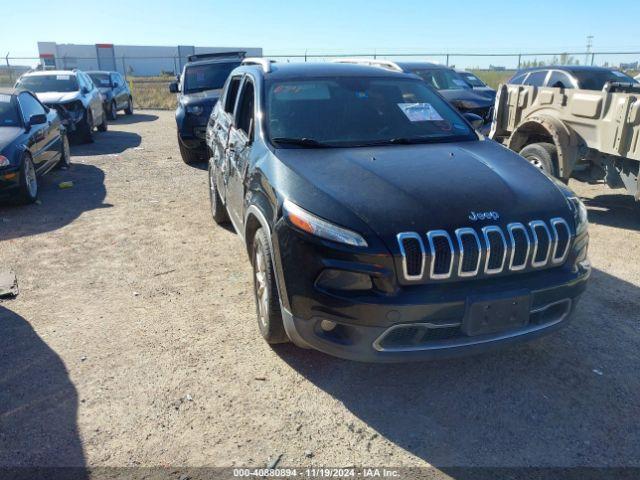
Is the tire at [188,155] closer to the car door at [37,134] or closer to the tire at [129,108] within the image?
the car door at [37,134]

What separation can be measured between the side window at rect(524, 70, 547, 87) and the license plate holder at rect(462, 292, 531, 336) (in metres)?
8.35

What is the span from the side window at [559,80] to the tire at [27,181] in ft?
27.6

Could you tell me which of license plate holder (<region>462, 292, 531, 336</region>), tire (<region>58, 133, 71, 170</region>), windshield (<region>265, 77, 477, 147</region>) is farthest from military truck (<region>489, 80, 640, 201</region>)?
tire (<region>58, 133, 71, 170</region>)

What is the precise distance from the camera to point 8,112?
767 cm

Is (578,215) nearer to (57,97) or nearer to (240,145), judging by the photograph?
(240,145)

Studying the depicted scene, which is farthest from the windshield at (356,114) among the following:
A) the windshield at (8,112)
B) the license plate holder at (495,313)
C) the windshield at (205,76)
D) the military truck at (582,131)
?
the windshield at (205,76)

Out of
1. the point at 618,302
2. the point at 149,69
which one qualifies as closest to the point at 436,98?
the point at 618,302

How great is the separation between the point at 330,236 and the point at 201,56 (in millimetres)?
9767

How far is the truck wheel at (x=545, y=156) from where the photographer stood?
20.3ft

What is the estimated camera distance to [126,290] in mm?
4535

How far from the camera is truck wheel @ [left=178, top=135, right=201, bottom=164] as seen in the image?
9.77m

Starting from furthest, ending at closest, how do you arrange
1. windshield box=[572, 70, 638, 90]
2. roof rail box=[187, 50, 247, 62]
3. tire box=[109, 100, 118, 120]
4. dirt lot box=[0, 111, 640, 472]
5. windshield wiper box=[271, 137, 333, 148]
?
tire box=[109, 100, 118, 120], roof rail box=[187, 50, 247, 62], windshield box=[572, 70, 638, 90], windshield wiper box=[271, 137, 333, 148], dirt lot box=[0, 111, 640, 472]

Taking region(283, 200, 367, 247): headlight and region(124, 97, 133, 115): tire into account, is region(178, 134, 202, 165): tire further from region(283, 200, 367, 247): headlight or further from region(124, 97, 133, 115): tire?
region(124, 97, 133, 115): tire

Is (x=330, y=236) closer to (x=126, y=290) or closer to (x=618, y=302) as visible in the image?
(x=126, y=290)
